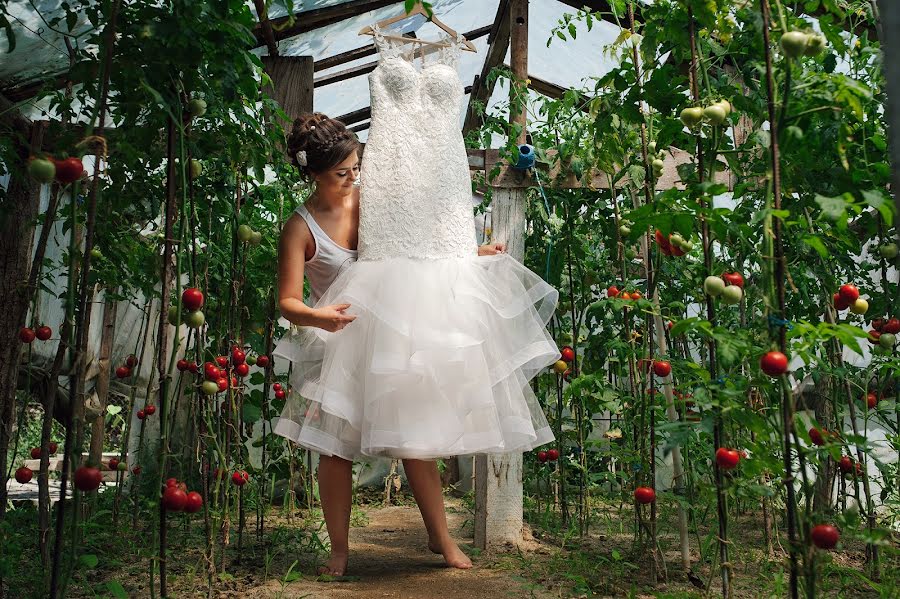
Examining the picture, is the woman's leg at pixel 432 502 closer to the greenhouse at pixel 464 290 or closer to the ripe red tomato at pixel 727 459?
the greenhouse at pixel 464 290

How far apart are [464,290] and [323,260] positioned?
0.46 meters

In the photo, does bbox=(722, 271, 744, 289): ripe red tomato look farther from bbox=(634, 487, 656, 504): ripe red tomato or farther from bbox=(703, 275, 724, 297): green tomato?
bbox=(634, 487, 656, 504): ripe red tomato

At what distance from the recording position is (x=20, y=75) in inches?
121

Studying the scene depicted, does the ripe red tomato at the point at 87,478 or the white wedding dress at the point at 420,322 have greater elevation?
the white wedding dress at the point at 420,322

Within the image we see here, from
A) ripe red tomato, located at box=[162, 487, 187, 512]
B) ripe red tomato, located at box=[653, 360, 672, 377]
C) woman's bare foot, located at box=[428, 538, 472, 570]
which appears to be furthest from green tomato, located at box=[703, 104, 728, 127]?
woman's bare foot, located at box=[428, 538, 472, 570]

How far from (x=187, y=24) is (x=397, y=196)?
91cm

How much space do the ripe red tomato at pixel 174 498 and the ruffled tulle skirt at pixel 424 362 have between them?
0.56 meters

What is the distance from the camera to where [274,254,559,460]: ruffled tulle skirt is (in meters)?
2.02

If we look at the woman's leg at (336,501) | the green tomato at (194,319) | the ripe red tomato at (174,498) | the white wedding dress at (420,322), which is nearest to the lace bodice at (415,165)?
the white wedding dress at (420,322)

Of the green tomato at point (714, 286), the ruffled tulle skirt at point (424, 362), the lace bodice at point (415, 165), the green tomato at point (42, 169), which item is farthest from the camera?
the lace bodice at point (415, 165)

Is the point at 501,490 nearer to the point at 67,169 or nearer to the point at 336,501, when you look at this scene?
the point at 336,501

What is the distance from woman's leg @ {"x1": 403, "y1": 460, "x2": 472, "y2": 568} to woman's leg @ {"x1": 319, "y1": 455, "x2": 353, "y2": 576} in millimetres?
185

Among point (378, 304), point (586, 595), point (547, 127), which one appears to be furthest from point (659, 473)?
point (378, 304)

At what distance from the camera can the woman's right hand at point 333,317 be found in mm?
2033
